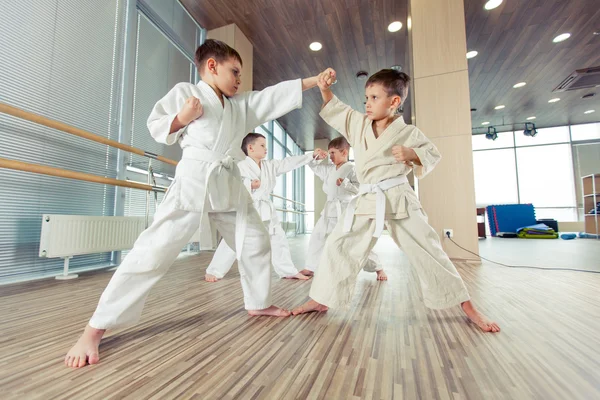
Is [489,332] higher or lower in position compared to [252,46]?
lower

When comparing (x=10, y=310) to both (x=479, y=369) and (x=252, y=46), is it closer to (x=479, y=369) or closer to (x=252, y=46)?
(x=479, y=369)

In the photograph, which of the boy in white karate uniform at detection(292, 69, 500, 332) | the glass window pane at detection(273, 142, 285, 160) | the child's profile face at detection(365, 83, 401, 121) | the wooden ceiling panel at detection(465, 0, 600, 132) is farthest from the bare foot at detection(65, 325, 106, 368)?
the glass window pane at detection(273, 142, 285, 160)

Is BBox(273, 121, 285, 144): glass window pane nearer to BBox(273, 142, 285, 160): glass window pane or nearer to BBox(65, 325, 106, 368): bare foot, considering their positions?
BBox(273, 142, 285, 160): glass window pane

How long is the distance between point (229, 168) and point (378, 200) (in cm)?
56

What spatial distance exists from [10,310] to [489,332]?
6.12 ft

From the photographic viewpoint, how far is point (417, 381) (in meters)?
0.64

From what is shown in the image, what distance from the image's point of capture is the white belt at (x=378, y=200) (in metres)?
1.06

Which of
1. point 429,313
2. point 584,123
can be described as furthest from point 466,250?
point 584,123

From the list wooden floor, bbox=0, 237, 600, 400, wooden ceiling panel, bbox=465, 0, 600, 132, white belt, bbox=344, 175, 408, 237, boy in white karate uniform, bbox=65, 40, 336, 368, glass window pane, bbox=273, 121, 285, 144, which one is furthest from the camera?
glass window pane, bbox=273, 121, 285, 144

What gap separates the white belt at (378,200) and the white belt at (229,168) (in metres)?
0.40

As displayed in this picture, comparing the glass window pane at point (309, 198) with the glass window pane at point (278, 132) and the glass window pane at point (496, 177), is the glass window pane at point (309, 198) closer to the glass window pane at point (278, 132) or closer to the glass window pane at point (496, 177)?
the glass window pane at point (278, 132)

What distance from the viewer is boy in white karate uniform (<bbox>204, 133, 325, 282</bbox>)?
6.15 ft

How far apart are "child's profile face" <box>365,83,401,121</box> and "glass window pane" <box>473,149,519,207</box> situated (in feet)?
29.8

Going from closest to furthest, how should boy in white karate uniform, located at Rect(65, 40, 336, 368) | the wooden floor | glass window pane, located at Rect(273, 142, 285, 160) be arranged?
the wooden floor, boy in white karate uniform, located at Rect(65, 40, 336, 368), glass window pane, located at Rect(273, 142, 285, 160)
